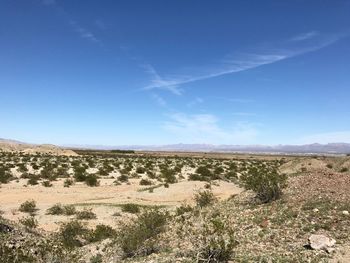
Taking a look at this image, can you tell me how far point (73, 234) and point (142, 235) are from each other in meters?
4.57

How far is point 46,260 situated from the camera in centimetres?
1177

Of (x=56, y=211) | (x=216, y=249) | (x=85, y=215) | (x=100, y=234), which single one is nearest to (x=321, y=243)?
(x=216, y=249)

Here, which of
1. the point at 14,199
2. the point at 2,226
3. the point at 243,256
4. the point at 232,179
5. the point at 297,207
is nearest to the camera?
the point at 243,256

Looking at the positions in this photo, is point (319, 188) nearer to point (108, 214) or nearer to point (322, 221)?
point (322, 221)

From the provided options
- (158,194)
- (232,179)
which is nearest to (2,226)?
(158,194)

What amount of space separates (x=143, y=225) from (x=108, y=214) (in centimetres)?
903

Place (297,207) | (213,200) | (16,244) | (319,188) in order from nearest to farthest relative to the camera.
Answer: (16,244) → (297,207) → (319,188) → (213,200)

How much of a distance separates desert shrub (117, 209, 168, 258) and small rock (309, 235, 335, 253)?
197 inches

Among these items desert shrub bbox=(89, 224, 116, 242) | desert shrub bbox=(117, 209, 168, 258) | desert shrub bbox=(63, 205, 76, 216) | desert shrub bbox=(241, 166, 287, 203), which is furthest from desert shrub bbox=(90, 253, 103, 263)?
desert shrub bbox=(63, 205, 76, 216)

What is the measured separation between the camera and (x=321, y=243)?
39.2 ft

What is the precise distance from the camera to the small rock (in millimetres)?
11797

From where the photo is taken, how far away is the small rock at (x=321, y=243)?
464 inches

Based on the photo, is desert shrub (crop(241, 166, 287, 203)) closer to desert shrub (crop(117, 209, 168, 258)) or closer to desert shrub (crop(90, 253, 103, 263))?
desert shrub (crop(117, 209, 168, 258))

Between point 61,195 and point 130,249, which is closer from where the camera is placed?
point 130,249
